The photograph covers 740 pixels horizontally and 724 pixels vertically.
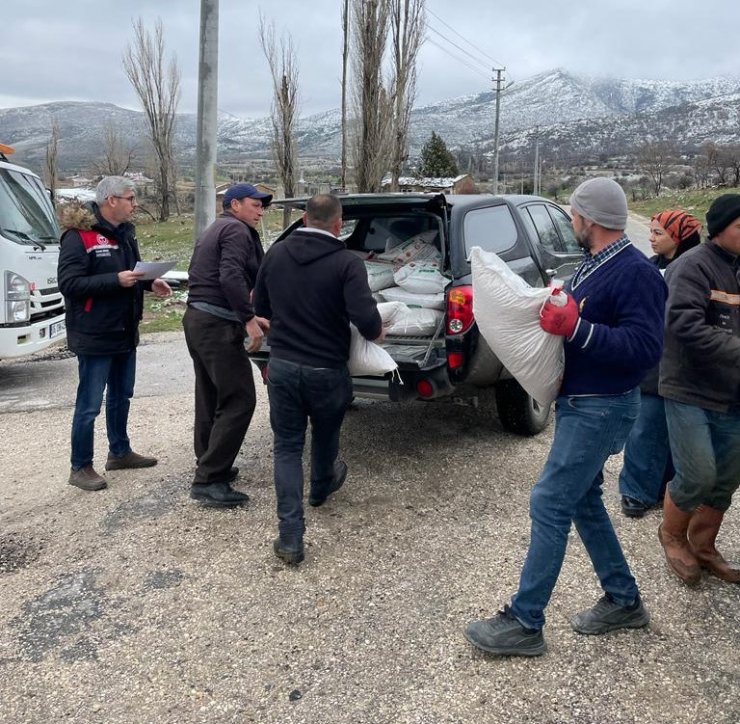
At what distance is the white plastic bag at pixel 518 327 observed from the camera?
8.39 feet

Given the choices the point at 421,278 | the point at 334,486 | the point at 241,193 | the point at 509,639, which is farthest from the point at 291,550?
the point at 421,278

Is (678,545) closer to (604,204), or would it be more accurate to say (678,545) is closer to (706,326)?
(706,326)

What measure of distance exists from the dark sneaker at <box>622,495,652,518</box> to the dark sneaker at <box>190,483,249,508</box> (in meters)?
2.19

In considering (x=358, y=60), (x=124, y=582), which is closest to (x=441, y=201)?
(x=124, y=582)

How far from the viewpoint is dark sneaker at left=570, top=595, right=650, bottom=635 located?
2.86m

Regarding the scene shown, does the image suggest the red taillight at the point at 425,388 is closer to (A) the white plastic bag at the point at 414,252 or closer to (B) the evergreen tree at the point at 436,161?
(A) the white plastic bag at the point at 414,252

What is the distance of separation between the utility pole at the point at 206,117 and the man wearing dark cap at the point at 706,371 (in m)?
5.84

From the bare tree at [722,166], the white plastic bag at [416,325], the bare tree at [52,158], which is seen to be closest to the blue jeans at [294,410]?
the white plastic bag at [416,325]

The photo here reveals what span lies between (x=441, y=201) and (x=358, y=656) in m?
2.91

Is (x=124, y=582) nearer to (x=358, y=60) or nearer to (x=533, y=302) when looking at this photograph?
(x=533, y=302)

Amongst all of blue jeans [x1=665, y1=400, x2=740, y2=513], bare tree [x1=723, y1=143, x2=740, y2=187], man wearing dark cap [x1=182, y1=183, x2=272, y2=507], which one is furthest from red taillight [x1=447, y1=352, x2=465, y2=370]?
bare tree [x1=723, y1=143, x2=740, y2=187]

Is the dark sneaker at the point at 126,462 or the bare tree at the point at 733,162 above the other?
the bare tree at the point at 733,162

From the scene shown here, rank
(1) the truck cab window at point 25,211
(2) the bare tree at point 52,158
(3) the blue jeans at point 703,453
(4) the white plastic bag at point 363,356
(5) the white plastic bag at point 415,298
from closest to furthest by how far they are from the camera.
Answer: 1. (3) the blue jeans at point 703,453
2. (4) the white plastic bag at point 363,356
3. (5) the white plastic bag at point 415,298
4. (1) the truck cab window at point 25,211
5. (2) the bare tree at point 52,158

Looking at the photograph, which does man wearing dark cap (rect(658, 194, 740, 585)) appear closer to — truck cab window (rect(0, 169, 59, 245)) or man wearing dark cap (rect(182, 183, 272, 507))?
man wearing dark cap (rect(182, 183, 272, 507))
